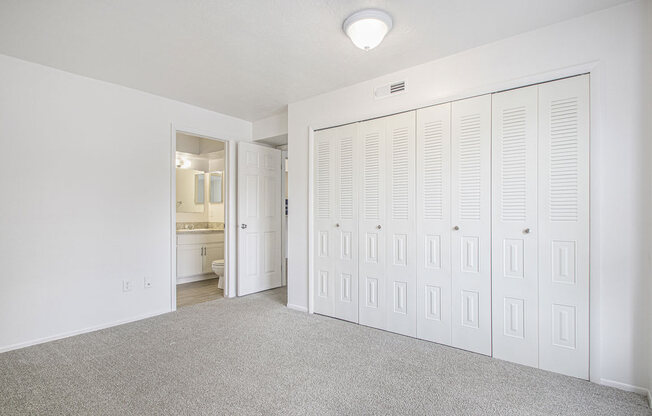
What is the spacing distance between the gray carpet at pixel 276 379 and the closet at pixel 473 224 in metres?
0.24

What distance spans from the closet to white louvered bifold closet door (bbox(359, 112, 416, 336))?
1 cm

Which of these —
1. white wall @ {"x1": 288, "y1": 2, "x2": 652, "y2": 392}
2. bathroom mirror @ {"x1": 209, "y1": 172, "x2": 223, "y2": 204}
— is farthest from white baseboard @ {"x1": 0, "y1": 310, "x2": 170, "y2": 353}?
white wall @ {"x1": 288, "y1": 2, "x2": 652, "y2": 392}

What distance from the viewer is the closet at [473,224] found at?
2.24m

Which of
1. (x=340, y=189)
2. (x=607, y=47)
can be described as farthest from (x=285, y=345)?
(x=607, y=47)

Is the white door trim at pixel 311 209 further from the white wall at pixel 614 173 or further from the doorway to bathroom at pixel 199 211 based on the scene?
the white wall at pixel 614 173

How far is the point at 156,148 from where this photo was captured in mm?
3662

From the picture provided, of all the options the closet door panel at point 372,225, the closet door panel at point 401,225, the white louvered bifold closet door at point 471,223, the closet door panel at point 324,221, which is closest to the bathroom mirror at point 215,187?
the closet door panel at point 324,221

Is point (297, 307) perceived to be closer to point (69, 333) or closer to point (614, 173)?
point (69, 333)

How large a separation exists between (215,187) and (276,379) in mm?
4459

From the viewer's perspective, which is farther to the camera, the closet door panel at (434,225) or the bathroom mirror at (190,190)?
the bathroom mirror at (190,190)

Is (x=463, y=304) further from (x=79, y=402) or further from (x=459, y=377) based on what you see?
(x=79, y=402)

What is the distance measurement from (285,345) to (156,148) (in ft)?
8.53

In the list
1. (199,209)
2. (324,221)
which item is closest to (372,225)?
(324,221)

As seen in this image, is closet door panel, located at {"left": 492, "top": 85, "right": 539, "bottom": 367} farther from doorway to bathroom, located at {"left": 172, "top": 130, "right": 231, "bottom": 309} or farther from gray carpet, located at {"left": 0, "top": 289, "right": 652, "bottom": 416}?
doorway to bathroom, located at {"left": 172, "top": 130, "right": 231, "bottom": 309}
